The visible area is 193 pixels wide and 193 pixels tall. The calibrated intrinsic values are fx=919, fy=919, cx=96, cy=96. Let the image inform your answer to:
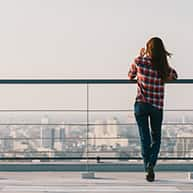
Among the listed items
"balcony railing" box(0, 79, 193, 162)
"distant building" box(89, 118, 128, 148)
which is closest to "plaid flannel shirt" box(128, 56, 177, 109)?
"balcony railing" box(0, 79, 193, 162)

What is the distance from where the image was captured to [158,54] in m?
6.71

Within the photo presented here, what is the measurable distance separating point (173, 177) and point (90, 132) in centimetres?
169

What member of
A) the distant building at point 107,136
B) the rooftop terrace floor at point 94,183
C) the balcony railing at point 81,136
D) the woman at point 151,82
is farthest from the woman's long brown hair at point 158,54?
the distant building at point 107,136

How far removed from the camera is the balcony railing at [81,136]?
848cm

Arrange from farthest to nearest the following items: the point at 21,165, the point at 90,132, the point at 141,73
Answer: the point at 90,132
the point at 21,165
the point at 141,73

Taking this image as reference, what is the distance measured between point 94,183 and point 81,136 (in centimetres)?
200

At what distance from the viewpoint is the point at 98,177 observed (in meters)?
7.31

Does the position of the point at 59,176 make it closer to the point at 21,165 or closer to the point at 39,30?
the point at 21,165

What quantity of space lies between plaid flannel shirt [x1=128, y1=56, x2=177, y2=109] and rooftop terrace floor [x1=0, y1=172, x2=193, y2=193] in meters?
0.61

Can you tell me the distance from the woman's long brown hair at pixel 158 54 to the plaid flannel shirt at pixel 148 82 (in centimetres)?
3

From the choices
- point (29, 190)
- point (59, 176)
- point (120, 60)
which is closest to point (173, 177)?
point (59, 176)

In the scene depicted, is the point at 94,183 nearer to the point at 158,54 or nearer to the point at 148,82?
the point at 148,82

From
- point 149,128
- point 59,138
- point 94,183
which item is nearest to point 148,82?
point 149,128

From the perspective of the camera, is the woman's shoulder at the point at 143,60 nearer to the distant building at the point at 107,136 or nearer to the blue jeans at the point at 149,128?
the blue jeans at the point at 149,128
